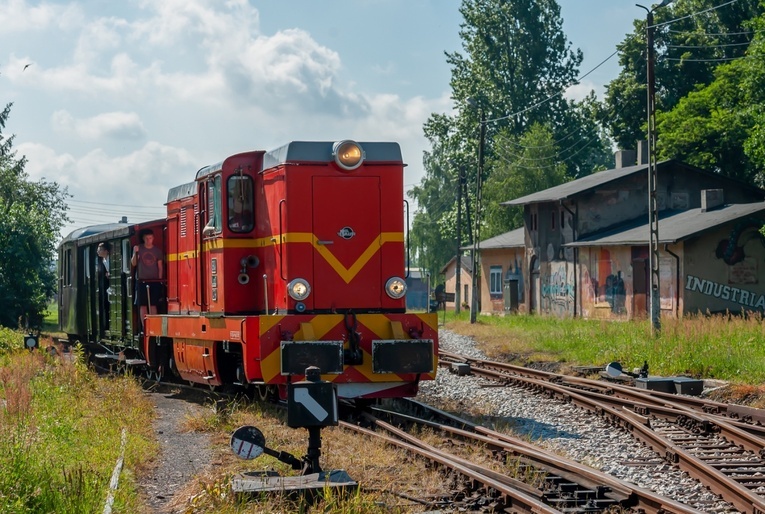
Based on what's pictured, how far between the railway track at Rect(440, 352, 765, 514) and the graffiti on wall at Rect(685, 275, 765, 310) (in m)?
17.0

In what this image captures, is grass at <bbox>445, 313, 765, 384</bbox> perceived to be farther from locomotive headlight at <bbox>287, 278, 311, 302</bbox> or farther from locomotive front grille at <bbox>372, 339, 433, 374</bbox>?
locomotive headlight at <bbox>287, 278, 311, 302</bbox>

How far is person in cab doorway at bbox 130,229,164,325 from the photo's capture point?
16016 millimetres

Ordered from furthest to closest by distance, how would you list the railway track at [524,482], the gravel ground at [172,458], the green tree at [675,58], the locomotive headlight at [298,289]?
the green tree at [675,58] < the locomotive headlight at [298,289] < the gravel ground at [172,458] < the railway track at [524,482]

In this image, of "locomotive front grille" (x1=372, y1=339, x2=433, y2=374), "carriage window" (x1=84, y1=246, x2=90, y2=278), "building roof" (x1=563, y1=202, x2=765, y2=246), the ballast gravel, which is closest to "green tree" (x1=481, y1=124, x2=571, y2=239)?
"building roof" (x1=563, y1=202, x2=765, y2=246)

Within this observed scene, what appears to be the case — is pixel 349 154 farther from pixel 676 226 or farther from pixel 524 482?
pixel 676 226

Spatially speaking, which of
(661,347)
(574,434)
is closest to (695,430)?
(574,434)

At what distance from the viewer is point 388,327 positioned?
38.9 ft

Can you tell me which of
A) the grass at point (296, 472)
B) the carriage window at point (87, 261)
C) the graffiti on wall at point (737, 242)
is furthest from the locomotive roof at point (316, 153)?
the graffiti on wall at point (737, 242)

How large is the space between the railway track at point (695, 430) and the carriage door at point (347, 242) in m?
3.33

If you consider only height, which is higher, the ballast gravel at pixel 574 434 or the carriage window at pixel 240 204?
the carriage window at pixel 240 204

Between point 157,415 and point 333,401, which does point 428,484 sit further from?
point 157,415

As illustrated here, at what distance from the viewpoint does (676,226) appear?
112 feet

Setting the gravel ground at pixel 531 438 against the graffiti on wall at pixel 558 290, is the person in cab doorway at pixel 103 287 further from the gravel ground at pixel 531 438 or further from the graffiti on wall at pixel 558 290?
the graffiti on wall at pixel 558 290

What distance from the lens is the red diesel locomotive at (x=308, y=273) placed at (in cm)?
1156
